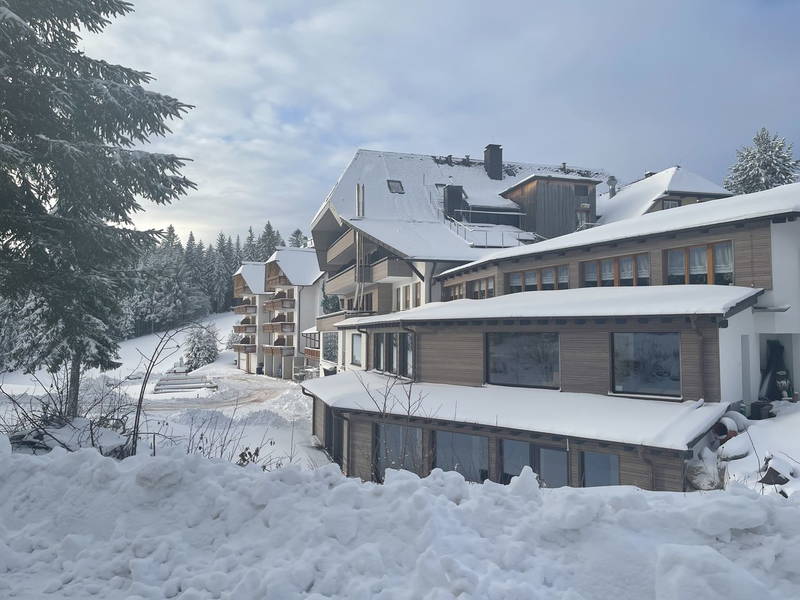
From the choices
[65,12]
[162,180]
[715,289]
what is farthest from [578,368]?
[65,12]

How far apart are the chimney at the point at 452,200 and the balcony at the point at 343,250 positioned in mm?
6228

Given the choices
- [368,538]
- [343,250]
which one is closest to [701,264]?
[368,538]

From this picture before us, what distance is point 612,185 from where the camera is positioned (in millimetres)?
35688

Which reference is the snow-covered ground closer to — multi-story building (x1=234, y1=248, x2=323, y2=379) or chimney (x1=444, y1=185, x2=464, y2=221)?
multi-story building (x1=234, y1=248, x2=323, y2=379)

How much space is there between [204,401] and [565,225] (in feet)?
85.1

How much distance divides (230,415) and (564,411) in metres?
19.8

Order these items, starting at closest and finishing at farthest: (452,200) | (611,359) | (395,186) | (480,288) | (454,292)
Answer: (611,359) → (480,288) → (454,292) → (452,200) → (395,186)

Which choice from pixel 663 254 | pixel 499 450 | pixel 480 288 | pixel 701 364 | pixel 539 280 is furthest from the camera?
pixel 480 288

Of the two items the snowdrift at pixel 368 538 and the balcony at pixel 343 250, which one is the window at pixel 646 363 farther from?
the balcony at pixel 343 250

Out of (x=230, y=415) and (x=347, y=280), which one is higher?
(x=347, y=280)

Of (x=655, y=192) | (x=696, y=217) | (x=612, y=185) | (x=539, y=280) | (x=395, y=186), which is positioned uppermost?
(x=612, y=185)

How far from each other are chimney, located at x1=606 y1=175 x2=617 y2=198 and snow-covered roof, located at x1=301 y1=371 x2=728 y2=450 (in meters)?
24.2

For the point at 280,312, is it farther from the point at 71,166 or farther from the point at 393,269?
the point at 71,166

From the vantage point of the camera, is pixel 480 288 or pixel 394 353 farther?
pixel 480 288
